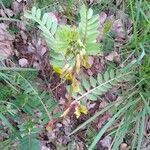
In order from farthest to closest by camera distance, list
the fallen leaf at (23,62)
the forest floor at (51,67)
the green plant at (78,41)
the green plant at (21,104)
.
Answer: the fallen leaf at (23,62), the forest floor at (51,67), the green plant at (21,104), the green plant at (78,41)

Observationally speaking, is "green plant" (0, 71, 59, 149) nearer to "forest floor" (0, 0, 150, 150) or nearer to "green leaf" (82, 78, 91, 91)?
"forest floor" (0, 0, 150, 150)

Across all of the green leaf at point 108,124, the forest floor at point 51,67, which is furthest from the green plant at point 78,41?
the green leaf at point 108,124

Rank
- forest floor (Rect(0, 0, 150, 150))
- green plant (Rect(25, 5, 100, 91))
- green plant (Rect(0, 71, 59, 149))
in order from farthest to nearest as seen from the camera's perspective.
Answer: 1. forest floor (Rect(0, 0, 150, 150))
2. green plant (Rect(0, 71, 59, 149))
3. green plant (Rect(25, 5, 100, 91))

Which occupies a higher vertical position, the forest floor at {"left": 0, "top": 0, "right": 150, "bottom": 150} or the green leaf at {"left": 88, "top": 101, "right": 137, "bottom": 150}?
the forest floor at {"left": 0, "top": 0, "right": 150, "bottom": 150}

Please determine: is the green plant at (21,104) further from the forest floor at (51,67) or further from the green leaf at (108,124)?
the green leaf at (108,124)

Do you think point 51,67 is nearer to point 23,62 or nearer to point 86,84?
point 23,62

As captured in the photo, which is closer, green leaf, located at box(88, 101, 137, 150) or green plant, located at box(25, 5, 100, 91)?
green plant, located at box(25, 5, 100, 91)

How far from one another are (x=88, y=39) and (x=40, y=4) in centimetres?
77

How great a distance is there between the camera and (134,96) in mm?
2289

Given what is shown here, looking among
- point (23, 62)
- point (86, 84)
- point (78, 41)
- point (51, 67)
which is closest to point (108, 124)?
point (86, 84)

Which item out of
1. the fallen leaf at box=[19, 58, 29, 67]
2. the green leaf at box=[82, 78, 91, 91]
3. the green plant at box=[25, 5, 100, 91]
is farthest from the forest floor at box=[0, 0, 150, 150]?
the green plant at box=[25, 5, 100, 91]

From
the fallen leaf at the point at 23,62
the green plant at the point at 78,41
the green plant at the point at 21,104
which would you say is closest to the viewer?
the green plant at the point at 78,41

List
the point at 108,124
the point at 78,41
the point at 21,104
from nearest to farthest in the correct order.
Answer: the point at 78,41
the point at 21,104
the point at 108,124

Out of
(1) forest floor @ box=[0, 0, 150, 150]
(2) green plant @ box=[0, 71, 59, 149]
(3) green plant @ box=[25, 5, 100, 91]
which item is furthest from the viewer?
(1) forest floor @ box=[0, 0, 150, 150]
